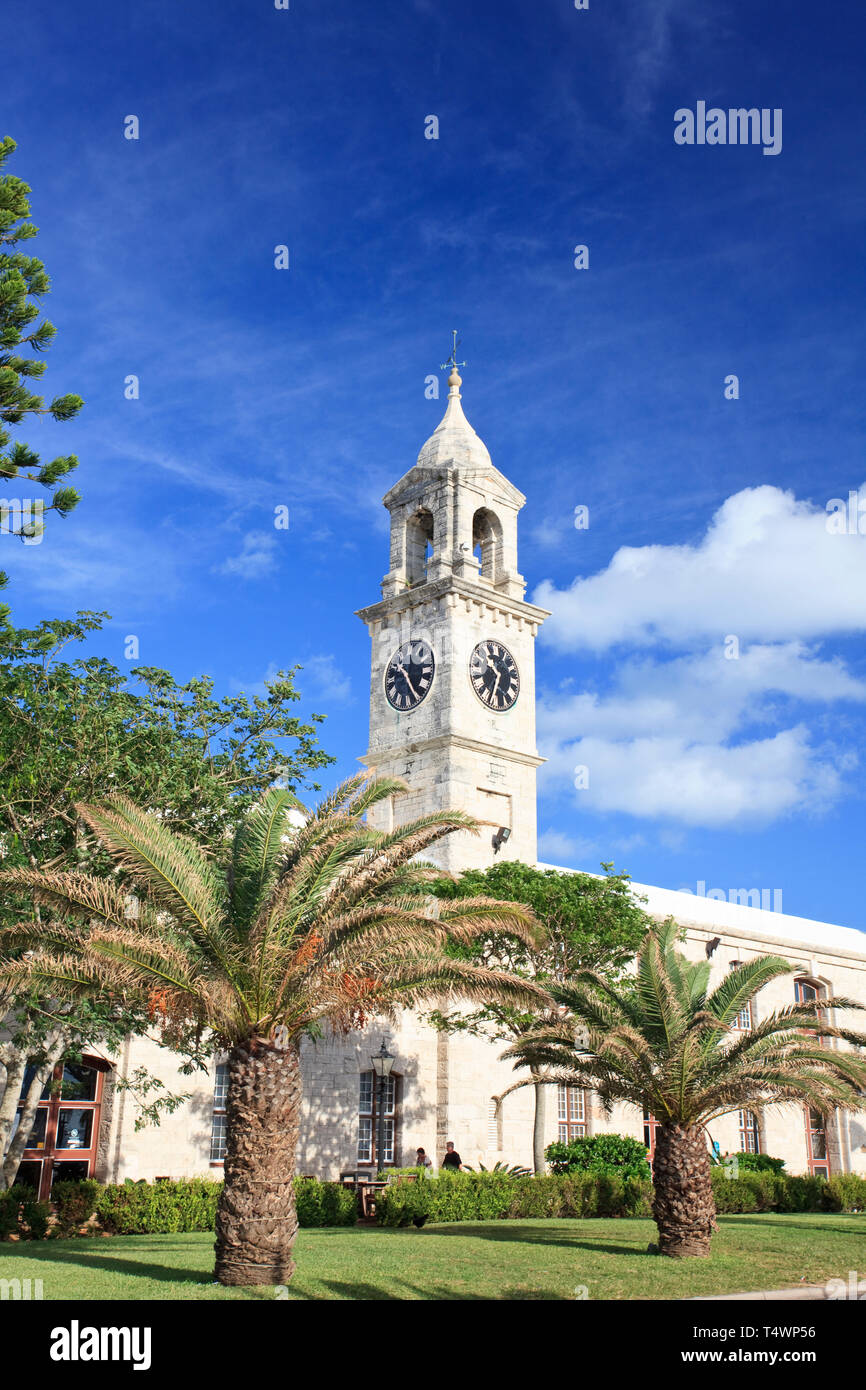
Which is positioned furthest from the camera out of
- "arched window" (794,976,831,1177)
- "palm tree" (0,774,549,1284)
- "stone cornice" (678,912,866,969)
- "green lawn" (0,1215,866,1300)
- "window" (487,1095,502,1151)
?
"arched window" (794,976,831,1177)

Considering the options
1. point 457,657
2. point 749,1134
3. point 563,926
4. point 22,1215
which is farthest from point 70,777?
point 749,1134

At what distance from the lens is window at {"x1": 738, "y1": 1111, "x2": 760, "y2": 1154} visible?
4428 cm

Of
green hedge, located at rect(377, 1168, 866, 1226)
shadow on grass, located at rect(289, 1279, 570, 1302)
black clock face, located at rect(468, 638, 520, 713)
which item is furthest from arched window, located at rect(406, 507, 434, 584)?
shadow on grass, located at rect(289, 1279, 570, 1302)

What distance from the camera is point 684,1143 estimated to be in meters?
19.1

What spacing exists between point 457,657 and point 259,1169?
1079 inches

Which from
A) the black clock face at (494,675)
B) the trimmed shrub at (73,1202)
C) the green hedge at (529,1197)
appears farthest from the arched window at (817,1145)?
the trimmed shrub at (73,1202)

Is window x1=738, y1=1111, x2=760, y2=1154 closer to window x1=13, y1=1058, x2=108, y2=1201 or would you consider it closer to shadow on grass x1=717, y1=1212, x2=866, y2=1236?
shadow on grass x1=717, y1=1212, x2=866, y2=1236

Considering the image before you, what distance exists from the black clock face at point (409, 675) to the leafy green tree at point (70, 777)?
699 inches

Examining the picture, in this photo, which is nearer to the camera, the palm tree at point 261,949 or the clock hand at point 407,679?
the palm tree at point 261,949

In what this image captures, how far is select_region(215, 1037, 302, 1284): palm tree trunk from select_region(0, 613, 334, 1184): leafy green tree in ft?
19.1

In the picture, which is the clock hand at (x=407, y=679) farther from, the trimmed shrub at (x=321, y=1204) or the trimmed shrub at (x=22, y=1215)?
the trimmed shrub at (x=22, y=1215)

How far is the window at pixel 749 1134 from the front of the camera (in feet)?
145

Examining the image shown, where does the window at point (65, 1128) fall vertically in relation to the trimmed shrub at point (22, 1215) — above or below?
above
